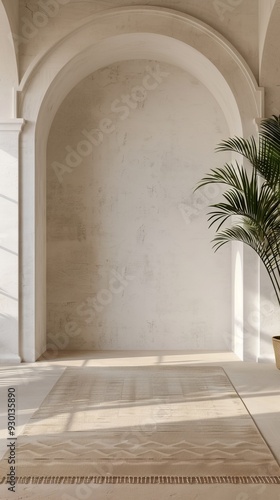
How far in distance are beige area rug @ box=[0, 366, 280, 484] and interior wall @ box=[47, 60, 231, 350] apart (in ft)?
6.36

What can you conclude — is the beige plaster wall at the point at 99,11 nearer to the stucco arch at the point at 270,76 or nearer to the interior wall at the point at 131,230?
the stucco arch at the point at 270,76

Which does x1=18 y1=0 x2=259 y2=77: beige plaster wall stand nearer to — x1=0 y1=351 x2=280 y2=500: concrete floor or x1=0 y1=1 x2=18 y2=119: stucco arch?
x1=0 y1=1 x2=18 y2=119: stucco arch

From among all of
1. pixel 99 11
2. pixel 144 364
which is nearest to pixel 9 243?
pixel 144 364

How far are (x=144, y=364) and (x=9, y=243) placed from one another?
2.08 meters

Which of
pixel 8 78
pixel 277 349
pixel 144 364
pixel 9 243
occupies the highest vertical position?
pixel 8 78

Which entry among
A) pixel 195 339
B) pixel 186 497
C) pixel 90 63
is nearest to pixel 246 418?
pixel 186 497

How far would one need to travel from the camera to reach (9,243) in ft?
23.5

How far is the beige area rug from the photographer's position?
3549mm

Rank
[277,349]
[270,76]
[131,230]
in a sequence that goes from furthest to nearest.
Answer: [131,230] → [270,76] → [277,349]

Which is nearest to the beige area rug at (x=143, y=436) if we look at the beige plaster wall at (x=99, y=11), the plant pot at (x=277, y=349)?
the plant pot at (x=277, y=349)

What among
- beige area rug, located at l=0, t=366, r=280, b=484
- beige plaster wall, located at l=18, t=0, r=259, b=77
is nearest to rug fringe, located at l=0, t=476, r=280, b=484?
beige area rug, located at l=0, t=366, r=280, b=484

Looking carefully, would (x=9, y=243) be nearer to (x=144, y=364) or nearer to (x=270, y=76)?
(x=144, y=364)

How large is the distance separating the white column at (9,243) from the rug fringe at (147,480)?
3768 mm

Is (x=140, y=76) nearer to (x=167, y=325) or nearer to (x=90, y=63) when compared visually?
(x=90, y=63)
